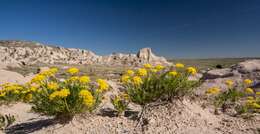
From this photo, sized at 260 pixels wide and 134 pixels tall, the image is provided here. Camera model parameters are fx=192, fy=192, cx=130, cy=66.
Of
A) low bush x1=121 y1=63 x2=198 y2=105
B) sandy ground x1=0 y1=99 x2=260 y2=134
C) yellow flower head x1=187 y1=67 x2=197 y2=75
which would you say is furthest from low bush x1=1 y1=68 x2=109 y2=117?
yellow flower head x1=187 y1=67 x2=197 y2=75

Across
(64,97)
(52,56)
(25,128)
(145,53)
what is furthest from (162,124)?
(145,53)

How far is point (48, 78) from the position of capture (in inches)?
201

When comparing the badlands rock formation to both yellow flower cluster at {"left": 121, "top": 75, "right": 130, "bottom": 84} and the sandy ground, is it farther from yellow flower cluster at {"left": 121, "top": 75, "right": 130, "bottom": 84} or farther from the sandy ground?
yellow flower cluster at {"left": 121, "top": 75, "right": 130, "bottom": 84}

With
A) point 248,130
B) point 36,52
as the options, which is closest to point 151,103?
point 248,130

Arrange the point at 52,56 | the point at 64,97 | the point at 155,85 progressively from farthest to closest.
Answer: the point at 52,56, the point at 155,85, the point at 64,97

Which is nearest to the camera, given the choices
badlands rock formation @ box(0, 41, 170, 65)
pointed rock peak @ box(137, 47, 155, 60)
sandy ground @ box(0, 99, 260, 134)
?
sandy ground @ box(0, 99, 260, 134)

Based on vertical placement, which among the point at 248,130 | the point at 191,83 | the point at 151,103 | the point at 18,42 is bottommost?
the point at 248,130

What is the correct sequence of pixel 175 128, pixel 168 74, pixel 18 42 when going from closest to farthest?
pixel 175 128 → pixel 168 74 → pixel 18 42

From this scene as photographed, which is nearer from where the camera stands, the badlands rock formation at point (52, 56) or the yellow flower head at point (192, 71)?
the yellow flower head at point (192, 71)

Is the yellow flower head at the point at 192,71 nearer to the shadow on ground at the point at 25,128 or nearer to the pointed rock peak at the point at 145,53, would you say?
the shadow on ground at the point at 25,128

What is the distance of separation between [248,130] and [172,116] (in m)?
1.64

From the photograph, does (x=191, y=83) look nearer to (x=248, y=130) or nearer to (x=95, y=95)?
(x=248, y=130)

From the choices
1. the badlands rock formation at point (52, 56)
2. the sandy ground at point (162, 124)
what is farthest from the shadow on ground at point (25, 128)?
the badlands rock formation at point (52, 56)

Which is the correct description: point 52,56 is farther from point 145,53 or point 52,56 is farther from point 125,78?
point 125,78
